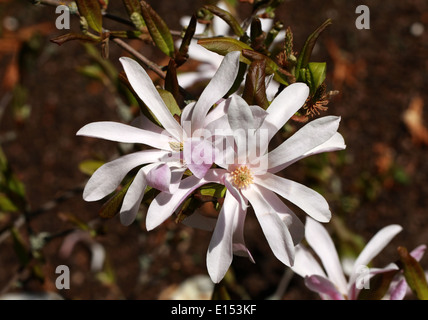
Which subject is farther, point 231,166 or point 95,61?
point 95,61

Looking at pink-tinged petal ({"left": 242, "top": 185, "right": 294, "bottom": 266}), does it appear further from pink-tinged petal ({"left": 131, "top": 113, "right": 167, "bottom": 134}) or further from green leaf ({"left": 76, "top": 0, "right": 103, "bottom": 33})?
green leaf ({"left": 76, "top": 0, "right": 103, "bottom": 33})

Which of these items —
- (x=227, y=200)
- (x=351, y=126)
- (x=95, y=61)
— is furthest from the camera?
(x=351, y=126)

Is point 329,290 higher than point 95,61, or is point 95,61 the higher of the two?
point 95,61

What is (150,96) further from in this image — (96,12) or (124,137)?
(96,12)

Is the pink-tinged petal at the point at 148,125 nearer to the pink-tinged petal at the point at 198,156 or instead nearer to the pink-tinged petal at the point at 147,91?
the pink-tinged petal at the point at 147,91

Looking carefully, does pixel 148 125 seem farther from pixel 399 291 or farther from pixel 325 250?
pixel 399 291

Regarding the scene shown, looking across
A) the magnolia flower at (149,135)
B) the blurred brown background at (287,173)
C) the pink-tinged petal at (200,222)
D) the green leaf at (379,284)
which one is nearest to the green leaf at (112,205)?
→ the magnolia flower at (149,135)
